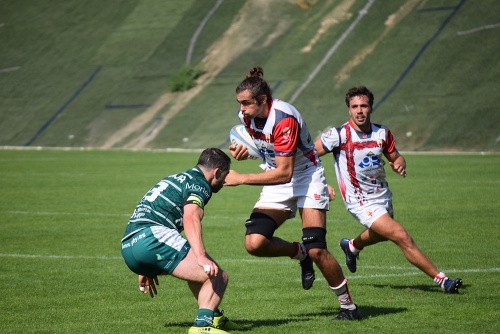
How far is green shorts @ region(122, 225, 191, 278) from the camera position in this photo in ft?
26.0

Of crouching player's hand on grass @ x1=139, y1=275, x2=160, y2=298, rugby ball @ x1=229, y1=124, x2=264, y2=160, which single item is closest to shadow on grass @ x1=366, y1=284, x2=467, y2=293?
rugby ball @ x1=229, y1=124, x2=264, y2=160

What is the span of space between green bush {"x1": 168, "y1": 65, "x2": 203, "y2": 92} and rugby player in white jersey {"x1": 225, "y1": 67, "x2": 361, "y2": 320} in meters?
43.0

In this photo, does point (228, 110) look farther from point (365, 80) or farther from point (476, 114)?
point (476, 114)

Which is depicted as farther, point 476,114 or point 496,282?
point 476,114

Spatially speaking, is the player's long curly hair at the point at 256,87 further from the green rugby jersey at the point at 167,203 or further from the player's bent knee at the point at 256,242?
the player's bent knee at the point at 256,242

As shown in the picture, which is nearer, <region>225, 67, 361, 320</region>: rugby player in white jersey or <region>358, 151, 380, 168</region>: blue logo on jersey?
<region>225, 67, 361, 320</region>: rugby player in white jersey

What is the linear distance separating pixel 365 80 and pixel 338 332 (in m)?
36.2

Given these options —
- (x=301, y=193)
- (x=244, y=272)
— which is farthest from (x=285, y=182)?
(x=244, y=272)

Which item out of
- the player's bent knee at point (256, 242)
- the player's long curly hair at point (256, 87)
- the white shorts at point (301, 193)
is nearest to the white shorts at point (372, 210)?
the white shorts at point (301, 193)

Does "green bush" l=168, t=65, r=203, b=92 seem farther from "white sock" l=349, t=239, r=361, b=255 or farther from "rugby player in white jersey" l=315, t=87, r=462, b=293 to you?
"rugby player in white jersey" l=315, t=87, r=462, b=293

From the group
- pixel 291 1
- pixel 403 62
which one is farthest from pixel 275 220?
pixel 291 1

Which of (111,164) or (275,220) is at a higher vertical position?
(275,220)

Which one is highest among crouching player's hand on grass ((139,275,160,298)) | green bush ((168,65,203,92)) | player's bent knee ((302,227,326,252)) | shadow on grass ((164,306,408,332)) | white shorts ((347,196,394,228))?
player's bent knee ((302,227,326,252))

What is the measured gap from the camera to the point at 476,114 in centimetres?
3681
